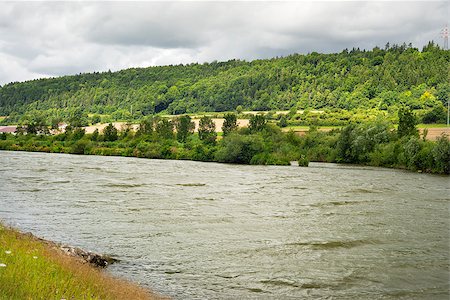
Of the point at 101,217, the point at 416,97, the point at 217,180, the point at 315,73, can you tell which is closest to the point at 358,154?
the point at 217,180

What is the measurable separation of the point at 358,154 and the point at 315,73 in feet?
385

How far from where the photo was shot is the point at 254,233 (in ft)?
83.9

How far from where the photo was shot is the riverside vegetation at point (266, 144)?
7449 centimetres

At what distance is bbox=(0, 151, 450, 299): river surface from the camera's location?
1730 cm

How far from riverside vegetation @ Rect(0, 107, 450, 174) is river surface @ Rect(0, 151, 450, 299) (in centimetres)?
2773

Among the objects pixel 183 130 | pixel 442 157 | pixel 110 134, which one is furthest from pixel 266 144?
pixel 110 134

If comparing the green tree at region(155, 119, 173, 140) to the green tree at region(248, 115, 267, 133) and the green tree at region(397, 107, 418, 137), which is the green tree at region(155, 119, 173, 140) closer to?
the green tree at region(248, 115, 267, 133)

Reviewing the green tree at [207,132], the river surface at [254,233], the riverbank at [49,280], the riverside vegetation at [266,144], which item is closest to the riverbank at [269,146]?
the riverside vegetation at [266,144]

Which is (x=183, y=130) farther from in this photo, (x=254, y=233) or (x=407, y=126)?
(x=254, y=233)

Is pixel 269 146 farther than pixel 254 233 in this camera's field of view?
Yes

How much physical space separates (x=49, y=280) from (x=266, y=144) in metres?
87.6

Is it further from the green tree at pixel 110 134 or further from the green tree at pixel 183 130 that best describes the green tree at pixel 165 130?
the green tree at pixel 110 134

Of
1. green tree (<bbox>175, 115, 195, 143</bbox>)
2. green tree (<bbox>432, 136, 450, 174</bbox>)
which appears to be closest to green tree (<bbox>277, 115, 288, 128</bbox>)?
green tree (<bbox>175, 115, 195, 143</bbox>)

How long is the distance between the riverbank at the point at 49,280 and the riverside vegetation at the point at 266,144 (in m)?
61.4
